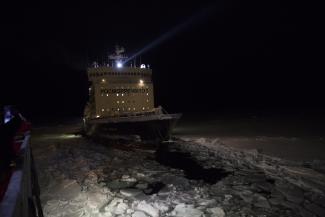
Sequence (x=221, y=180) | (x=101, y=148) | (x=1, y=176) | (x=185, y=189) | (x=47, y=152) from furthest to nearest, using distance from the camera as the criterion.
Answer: (x=101, y=148)
(x=47, y=152)
(x=221, y=180)
(x=185, y=189)
(x=1, y=176)

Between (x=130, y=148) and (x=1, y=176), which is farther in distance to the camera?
(x=130, y=148)

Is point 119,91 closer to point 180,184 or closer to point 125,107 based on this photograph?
point 125,107

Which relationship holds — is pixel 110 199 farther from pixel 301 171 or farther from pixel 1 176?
pixel 301 171

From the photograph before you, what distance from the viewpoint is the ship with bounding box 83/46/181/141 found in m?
14.9

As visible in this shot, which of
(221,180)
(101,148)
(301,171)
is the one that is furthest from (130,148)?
(301,171)

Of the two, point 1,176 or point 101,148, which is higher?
point 1,176

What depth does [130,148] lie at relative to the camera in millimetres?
13625

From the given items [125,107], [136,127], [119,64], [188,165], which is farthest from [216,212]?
[119,64]

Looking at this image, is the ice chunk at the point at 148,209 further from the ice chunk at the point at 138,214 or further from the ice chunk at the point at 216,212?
the ice chunk at the point at 216,212

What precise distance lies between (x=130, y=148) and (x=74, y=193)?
665 cm

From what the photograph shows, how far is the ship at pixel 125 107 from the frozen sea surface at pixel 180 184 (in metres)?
3.06

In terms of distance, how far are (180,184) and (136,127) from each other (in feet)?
24.9

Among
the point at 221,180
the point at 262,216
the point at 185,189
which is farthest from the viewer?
the point at 221,180

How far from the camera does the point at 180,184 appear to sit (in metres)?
7.66
